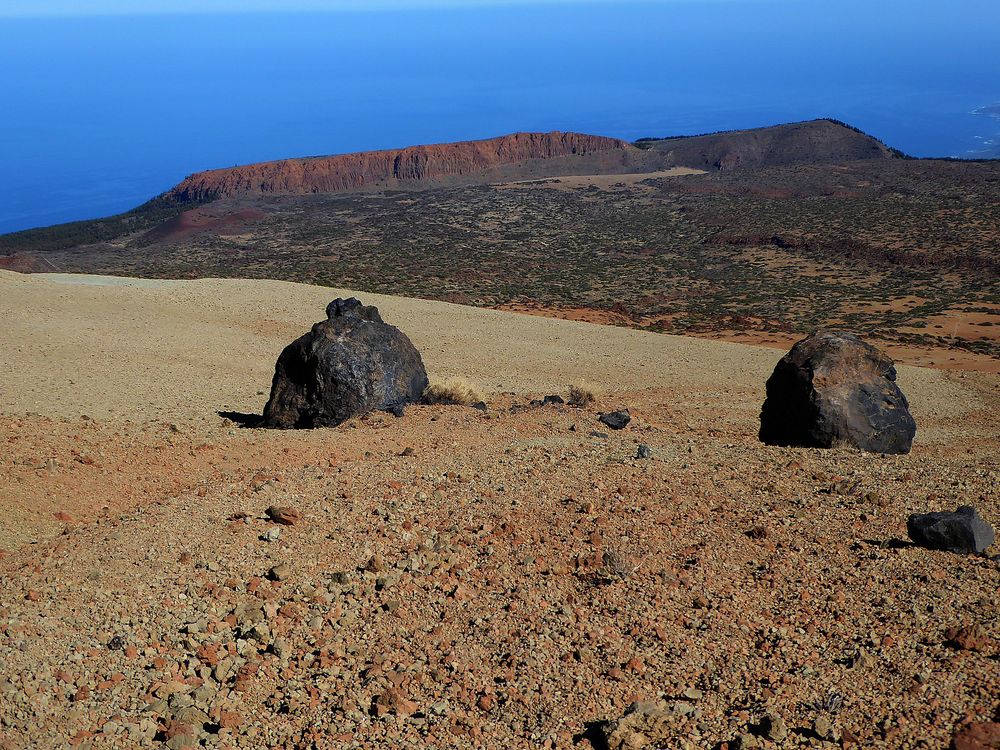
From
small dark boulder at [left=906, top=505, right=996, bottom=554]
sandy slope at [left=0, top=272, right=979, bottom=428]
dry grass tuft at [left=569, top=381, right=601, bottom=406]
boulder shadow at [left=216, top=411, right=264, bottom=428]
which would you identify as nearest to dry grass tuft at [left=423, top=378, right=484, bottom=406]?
dry grass tuft at [left=569, top=381, right=601, bottom=406]

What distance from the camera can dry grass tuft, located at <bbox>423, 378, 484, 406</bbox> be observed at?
15688mm

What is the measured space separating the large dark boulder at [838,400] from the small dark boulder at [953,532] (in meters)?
4.85

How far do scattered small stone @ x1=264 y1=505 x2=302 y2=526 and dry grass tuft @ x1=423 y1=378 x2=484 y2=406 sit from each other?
7194 mm

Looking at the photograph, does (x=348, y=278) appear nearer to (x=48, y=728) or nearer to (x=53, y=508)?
(x=53, y=508)

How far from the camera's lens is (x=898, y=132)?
17725 cm

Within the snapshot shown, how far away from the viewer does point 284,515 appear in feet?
27.2

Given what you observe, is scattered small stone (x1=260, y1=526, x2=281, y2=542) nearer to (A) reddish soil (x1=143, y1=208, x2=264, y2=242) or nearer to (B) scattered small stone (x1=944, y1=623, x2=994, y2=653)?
(B) scattered small stone (x1=944, y1=623, x2=994, y2=653)

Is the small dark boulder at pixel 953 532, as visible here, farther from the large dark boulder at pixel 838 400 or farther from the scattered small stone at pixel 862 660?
the large dark boulder at pixel 838 400

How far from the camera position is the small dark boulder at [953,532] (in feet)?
24.1

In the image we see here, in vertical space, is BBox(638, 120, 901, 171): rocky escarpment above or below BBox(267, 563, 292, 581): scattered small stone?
above

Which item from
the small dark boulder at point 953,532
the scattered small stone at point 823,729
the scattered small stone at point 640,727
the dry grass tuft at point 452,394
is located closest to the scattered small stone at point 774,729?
the scattered small stone at point 823,729

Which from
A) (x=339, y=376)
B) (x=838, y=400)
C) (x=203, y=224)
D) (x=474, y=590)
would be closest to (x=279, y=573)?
(x=474, y=590)

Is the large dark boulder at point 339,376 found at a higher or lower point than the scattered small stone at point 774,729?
higher

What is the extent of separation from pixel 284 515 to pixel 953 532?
5.43m
